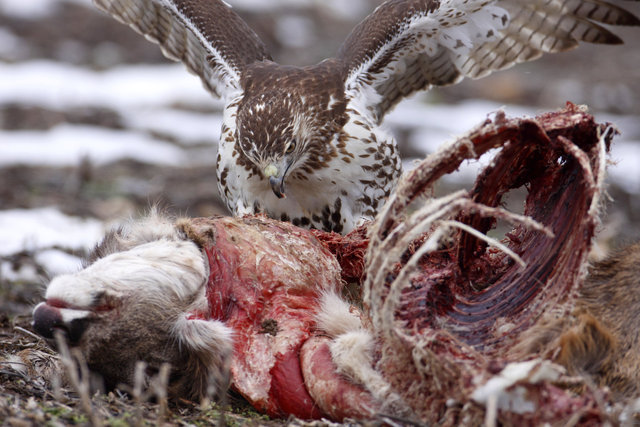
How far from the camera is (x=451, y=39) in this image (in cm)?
518

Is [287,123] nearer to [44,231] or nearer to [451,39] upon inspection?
[451,39]

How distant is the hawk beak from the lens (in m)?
4.50

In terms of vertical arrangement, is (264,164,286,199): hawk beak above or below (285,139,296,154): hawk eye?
below

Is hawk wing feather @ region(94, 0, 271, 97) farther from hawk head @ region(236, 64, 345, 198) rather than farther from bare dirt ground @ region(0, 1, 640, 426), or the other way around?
bare dirt ground @ region(0, 1, 640, 426)

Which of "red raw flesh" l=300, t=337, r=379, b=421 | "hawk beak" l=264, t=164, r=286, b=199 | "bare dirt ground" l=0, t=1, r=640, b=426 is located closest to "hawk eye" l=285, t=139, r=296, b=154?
"hawk beak" l=264, t=164, r=286, b=199

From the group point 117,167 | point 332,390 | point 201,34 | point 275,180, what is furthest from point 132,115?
point 332,390

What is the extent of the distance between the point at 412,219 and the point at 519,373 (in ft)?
1.76

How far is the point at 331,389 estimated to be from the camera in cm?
248

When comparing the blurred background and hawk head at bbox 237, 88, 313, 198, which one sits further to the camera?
the blurred background

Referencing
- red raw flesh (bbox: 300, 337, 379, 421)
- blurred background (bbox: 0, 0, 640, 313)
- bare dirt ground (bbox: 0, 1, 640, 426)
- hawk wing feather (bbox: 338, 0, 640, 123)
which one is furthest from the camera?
blurred background (bbox: 0, 0, 640, 313)

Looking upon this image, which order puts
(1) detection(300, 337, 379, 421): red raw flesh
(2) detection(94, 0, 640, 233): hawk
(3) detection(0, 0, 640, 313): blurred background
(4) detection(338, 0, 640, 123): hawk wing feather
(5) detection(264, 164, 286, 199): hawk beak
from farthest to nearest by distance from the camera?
(3) detection(0, 0, 640, 313): blurred background < (4) detection(338, 0, 640, 123): hawk wing feather < (2) detection(94, 0, 640, 233): hawk < (5) detection(264, 164, 286, 199): hawk beak < (1) detection(300, 337, 379, 421): red raw flesh

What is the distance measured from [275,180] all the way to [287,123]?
1.25 ft

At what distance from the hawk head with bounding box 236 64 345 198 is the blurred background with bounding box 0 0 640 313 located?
2.73 feet

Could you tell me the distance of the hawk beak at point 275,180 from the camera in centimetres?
450
